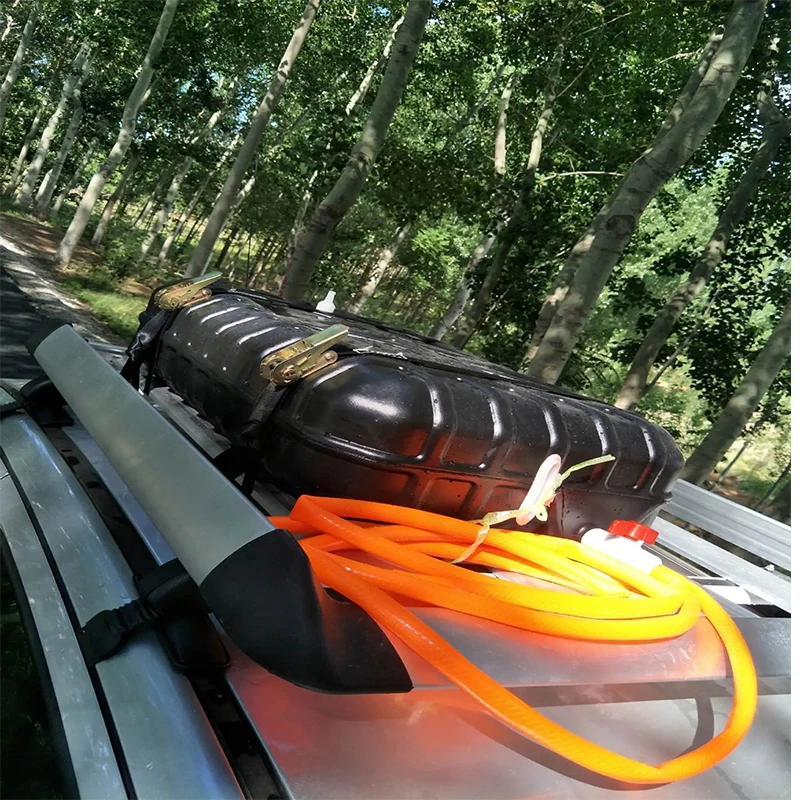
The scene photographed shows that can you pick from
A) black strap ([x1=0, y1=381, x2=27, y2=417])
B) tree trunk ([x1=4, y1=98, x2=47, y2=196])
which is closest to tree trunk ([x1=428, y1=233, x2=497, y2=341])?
black strap ([x1=0, y1=381, x2=27, y2=417])

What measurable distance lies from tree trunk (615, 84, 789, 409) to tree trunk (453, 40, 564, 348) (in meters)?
3.19

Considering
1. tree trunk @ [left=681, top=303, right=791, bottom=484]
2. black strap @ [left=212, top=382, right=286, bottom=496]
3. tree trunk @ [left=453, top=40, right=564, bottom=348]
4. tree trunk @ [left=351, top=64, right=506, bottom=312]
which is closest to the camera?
black strap @ [left=212, top=382, right=286, bottom=496]

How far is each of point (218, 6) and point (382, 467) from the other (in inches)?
754

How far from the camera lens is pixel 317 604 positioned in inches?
34.3

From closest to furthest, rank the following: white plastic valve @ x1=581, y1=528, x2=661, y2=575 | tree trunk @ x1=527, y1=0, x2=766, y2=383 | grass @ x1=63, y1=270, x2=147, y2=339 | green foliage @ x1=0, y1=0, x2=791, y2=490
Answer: white plastic valve @ x1=581, y1=528, x2=661, y2=575
tree trunk @ x1=527, y1=0, x2=766, y2=383
grass @ x1=63, y1=270, x2=147, y2=339
green foliage @ x1=0, y1=0, x2=791, y2=490

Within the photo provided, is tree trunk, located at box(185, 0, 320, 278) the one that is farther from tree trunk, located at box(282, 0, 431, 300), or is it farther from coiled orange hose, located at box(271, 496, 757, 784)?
coiled orange hose, located at box(271, 496, 757, 784)

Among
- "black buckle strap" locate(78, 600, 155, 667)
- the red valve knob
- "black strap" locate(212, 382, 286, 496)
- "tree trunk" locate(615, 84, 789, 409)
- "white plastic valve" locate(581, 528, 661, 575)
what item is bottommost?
"black buckle strap" locate(78, 600, 155, 667)

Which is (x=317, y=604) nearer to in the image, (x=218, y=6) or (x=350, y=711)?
(x=350, y=711)

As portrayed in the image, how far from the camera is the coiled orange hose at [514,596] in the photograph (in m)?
0.99

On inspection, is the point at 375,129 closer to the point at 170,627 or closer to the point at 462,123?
the point at 170,627

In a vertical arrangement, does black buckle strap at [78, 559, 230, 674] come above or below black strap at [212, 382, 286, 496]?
below

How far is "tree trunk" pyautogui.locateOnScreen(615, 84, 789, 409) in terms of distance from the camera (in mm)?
8578

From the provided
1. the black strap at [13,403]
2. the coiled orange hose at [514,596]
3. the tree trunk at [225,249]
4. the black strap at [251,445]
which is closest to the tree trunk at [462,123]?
the tree trunk at [225,249]

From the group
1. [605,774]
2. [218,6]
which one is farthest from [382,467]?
[218,6]
